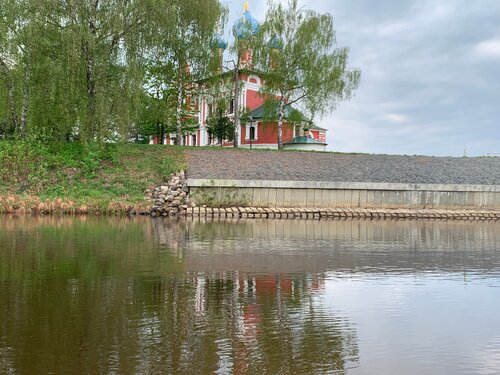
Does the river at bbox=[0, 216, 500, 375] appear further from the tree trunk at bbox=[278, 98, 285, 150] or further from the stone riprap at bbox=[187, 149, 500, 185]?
the tree trunk at bbox=[278, 98, 285, 150]

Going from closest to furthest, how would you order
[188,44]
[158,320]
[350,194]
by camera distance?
[158,320] → [350,194] → [188,44]

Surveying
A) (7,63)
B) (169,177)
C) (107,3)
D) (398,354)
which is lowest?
Result: (398,354)

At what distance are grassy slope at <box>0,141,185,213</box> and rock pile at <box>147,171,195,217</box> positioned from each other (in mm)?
741

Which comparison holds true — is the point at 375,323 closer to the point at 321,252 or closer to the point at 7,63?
the point at 321,252

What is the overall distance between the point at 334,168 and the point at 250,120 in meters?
24.9

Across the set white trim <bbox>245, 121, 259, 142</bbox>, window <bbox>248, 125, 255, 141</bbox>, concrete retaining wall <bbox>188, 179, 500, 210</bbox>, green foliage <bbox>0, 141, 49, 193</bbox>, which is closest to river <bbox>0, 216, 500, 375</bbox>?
green foliage <bbox>0, 141, 49, 193</bbox>

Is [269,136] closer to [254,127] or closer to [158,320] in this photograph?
[254,127]

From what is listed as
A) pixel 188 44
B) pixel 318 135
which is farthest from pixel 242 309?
pixel 318 135

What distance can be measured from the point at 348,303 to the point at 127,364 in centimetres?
410

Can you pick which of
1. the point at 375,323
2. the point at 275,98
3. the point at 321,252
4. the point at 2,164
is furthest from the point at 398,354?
the point at 275,98

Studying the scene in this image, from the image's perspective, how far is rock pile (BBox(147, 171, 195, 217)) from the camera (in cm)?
2816

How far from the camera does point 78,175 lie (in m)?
30.9

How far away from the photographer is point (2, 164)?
98.4 feet

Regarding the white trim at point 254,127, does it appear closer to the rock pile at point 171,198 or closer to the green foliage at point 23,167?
the rock pile at point 171,198
